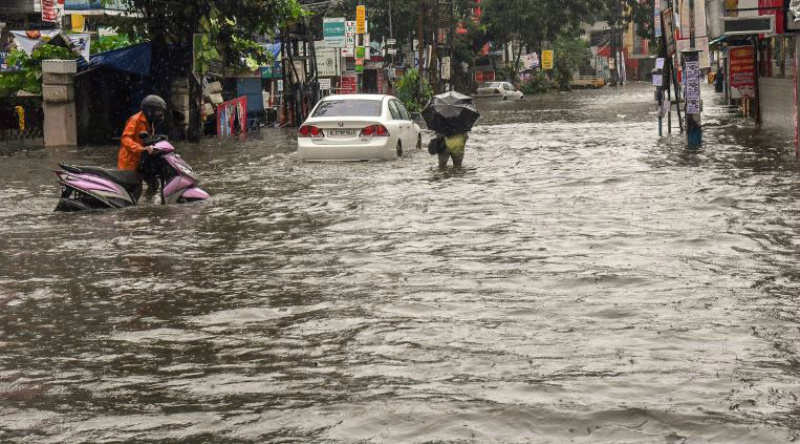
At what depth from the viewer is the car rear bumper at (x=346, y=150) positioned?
Answer: 70.5 ft

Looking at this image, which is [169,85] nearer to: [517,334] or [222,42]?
[222,42]

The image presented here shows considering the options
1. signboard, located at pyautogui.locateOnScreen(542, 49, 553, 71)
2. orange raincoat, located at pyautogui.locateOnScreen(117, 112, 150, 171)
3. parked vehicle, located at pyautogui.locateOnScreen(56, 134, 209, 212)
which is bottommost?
parked vehicle, located at pyautogui.locateOnScreen(56, 134, 209, 212)

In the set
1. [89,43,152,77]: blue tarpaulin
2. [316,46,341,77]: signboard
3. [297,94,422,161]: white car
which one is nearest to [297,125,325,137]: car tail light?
[297,94,422,161]: white car

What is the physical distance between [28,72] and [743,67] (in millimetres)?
19135

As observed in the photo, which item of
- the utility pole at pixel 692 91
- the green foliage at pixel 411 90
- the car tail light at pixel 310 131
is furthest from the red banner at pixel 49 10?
the utility pole at pixel 692 91

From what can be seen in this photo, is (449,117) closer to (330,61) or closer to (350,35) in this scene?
(330,61)

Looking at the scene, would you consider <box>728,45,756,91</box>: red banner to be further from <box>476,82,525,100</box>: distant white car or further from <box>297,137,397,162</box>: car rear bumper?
<box>476,82,525,100</box>: distant white car

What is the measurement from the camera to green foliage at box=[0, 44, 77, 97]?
33.0m

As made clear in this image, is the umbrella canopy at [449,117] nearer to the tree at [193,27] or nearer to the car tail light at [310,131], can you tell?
the car tail light at [310,131]

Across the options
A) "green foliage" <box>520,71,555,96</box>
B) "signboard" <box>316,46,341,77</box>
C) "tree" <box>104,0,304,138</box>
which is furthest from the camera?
"green foliage" <box>520,71,555,96</box>

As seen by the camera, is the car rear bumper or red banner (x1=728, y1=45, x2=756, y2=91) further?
red banner (x1=728, y1=45, x2=756, y2=91)

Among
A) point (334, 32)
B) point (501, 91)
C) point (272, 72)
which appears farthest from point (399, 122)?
point (501, 91)

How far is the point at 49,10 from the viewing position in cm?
3525

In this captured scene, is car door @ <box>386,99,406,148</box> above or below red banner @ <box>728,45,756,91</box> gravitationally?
below
